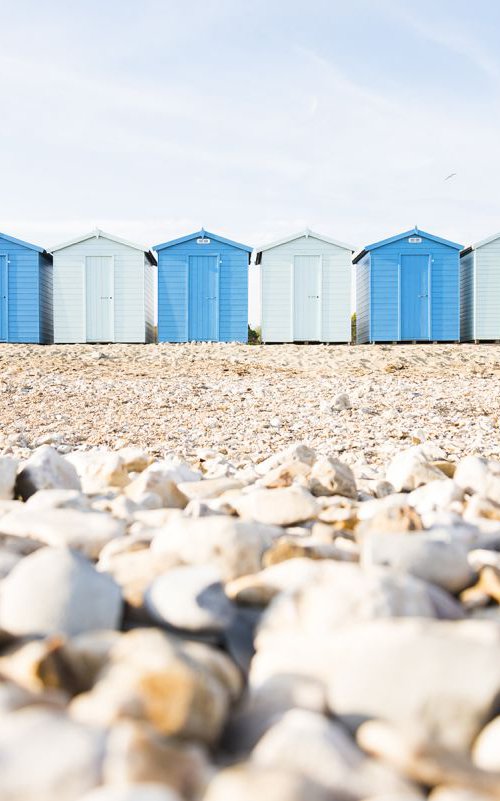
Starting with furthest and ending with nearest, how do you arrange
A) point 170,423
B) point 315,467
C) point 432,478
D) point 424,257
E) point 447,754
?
point 424,257, point 170,423, point 432,478, point 315,467, point 447,754

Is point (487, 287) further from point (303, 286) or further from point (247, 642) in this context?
point (247, 642)

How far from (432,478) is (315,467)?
65 cm

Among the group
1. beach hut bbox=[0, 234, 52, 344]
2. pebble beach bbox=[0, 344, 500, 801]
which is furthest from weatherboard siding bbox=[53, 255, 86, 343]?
pebble beach bbox=[0, 344, 500, 801]

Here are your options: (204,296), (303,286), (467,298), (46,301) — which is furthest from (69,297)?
(467,298)

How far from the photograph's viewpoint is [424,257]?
52.5 ft

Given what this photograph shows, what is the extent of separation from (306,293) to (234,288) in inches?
60.7

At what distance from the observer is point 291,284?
15.8m

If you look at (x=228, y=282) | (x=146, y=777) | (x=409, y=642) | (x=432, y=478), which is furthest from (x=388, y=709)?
(x=228, y=282)

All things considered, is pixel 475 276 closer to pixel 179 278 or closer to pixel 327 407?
pixel 179 278

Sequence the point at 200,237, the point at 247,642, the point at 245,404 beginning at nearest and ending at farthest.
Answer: the point at 247,642, the point at 245,404, the point at 200,237

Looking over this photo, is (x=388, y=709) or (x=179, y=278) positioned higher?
(x=179, y=278)

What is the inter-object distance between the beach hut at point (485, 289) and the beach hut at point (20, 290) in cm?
955

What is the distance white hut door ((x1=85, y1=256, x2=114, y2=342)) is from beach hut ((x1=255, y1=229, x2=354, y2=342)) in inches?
129

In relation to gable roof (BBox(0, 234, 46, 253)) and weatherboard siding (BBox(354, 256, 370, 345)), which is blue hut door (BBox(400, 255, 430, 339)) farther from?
gable roof (BBox(0, 234, 46, 253))
